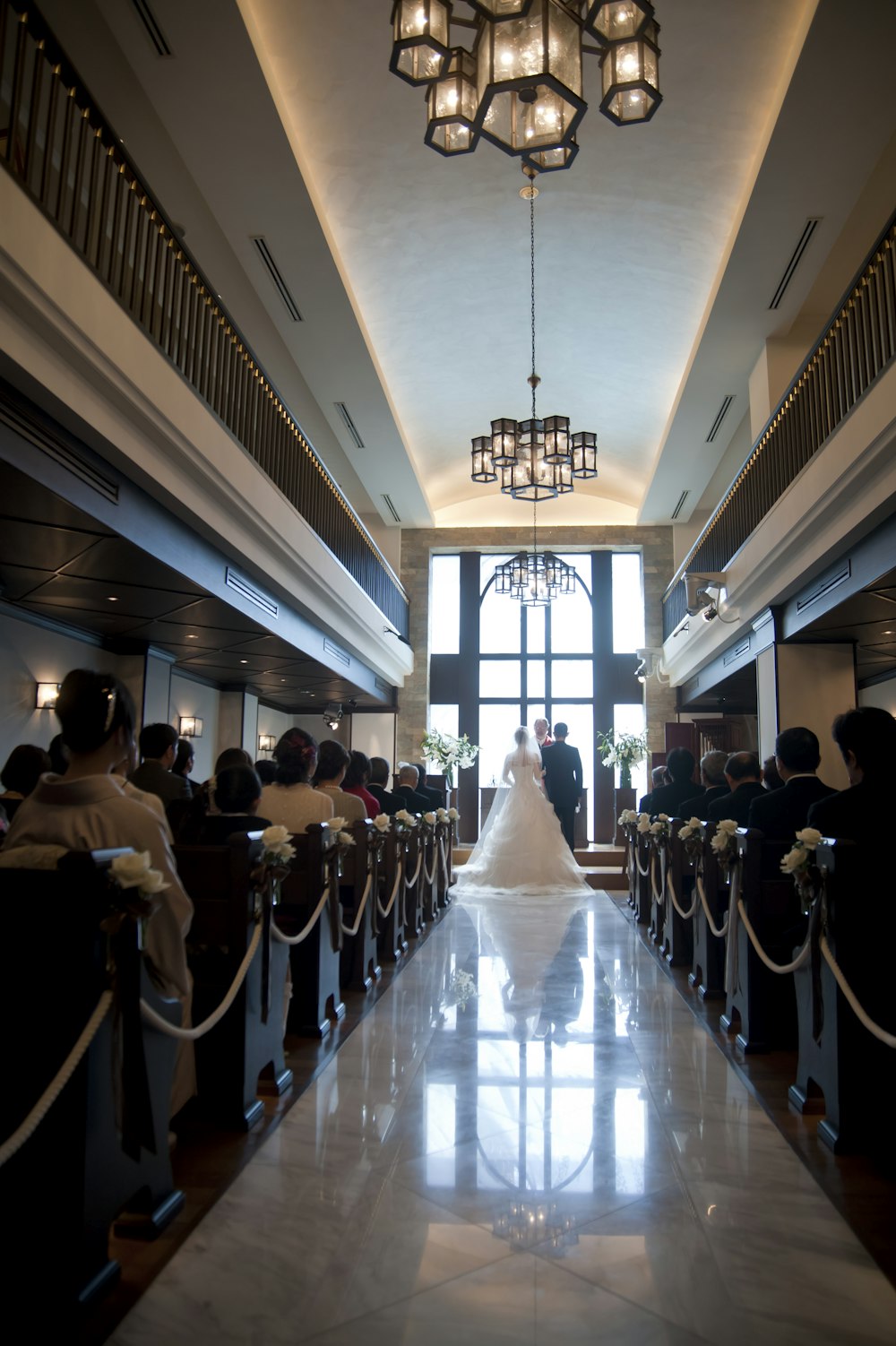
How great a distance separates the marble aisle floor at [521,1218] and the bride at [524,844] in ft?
20.2

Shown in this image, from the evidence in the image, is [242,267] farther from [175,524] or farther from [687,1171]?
[687,1171]

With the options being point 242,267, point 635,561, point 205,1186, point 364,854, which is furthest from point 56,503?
point 635,561

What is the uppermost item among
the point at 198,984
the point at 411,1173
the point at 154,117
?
the point at 154,117

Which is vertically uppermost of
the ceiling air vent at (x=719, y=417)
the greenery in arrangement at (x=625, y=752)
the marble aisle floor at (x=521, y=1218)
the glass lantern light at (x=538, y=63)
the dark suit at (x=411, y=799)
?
the ceiling air vent at (x=719, y=417)

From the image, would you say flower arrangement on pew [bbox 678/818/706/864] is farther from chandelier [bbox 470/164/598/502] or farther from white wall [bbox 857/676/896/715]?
white wall [bbox 857/676/896/715]

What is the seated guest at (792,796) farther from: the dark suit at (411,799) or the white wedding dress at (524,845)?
the white wedding dress at (524,845)

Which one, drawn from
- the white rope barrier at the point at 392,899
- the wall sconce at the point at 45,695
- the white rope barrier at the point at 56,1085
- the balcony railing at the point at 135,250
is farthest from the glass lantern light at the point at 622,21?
the wall sconce at the point at 45,695

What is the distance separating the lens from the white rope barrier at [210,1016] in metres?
2.45

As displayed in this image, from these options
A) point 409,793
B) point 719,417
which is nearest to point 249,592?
Result: point 409,793

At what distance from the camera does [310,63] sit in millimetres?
7531

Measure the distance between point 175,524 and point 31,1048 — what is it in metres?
4.80

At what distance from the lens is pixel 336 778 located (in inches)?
231

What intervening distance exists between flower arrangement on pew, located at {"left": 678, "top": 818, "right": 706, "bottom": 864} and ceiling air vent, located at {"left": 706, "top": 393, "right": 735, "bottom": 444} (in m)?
7.82

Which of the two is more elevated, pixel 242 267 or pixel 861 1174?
pixel 242 267
